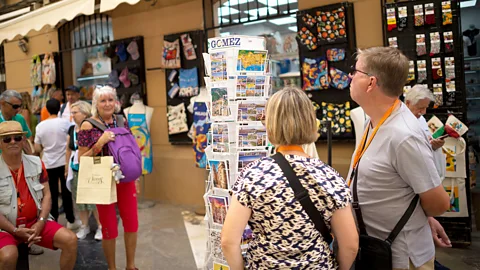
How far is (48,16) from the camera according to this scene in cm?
492

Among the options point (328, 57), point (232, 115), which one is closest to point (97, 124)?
point (232, 115)

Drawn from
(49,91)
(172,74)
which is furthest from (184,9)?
(49,91)

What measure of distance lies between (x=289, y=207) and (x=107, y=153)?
89.4 inches

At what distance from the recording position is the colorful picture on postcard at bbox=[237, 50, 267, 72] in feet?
9.32

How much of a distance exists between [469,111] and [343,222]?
15.2 ft

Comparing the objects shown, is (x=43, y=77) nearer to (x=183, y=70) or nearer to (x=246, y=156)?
(x=183, y=70)

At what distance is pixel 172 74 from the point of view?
652cm

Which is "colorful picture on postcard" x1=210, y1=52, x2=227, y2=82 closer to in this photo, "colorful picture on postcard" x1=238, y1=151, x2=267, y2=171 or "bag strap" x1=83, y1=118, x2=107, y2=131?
"colorful picture on postcard" x1=238, y1=151, x2=267, y2=171

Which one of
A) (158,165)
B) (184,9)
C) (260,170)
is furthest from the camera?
(158,165)

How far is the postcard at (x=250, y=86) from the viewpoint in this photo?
9.36ft

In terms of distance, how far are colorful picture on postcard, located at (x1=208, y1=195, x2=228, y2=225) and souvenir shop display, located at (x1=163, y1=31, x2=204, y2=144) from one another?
3.32 meters

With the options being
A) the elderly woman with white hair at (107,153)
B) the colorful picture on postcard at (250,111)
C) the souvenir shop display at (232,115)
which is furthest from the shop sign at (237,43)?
the elderly woman with white hair at (107,153)

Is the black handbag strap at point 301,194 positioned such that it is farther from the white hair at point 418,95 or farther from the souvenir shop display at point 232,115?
the white hair at point 418,95

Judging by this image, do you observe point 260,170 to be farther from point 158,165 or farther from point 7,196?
point 158,165
